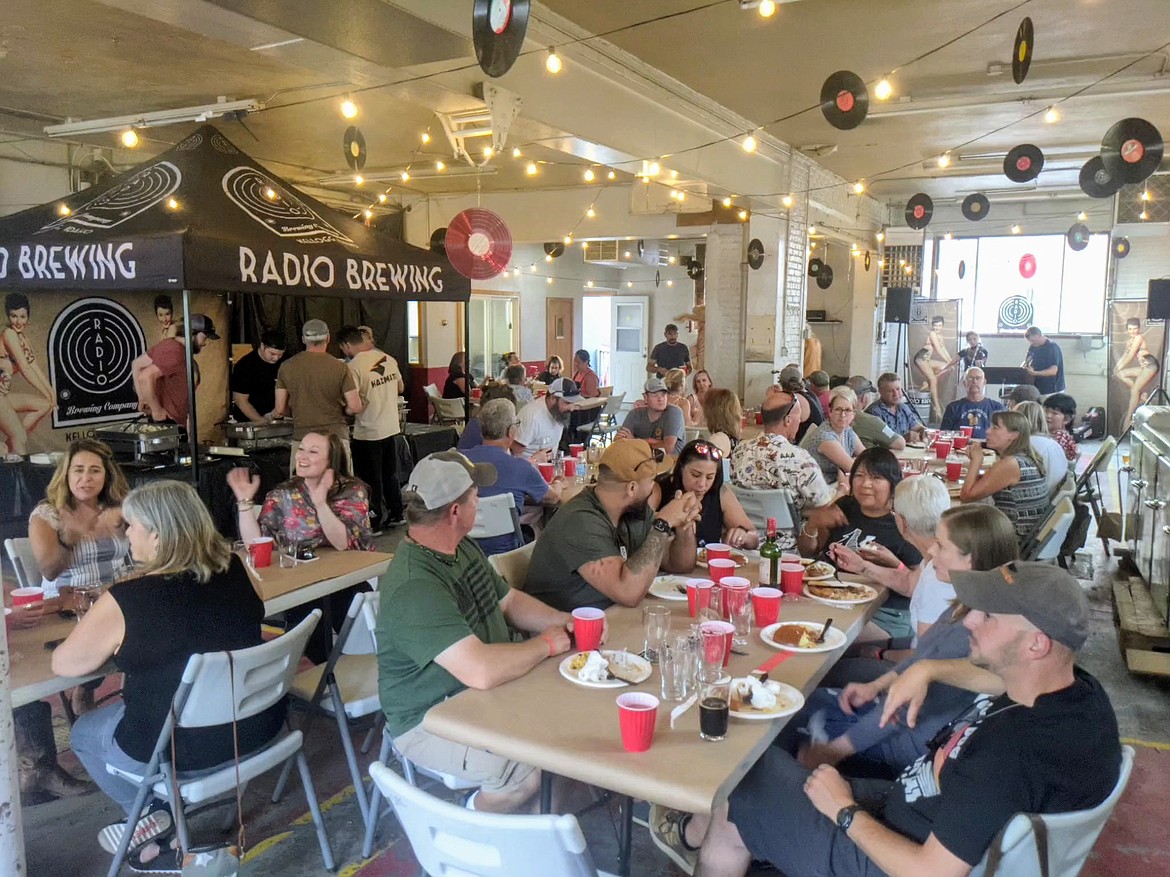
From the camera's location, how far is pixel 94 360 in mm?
8492

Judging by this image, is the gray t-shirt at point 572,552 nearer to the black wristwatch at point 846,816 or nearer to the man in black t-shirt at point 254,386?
the black wristwatch at point 846,816

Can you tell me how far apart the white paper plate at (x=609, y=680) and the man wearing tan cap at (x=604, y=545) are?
0.42m

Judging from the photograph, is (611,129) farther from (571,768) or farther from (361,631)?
(571,768)

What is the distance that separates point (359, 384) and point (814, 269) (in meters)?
10.1

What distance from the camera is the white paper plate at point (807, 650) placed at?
2.55 meters

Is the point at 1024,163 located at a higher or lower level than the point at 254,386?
higher

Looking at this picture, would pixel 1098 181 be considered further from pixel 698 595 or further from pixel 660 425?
pixel 698 595

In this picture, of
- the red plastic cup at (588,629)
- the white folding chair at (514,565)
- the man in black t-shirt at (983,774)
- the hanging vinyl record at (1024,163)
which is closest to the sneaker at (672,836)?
the man in black t-shirt at (983,774)

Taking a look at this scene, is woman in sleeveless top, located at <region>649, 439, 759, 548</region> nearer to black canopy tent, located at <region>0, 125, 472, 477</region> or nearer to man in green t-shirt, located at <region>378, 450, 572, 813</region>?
man in green t-shirt, located at <region>378, 450, 572, 813</region>

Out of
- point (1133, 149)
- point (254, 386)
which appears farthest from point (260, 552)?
point (1133, 149)

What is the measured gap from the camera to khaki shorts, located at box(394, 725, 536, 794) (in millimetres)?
2408

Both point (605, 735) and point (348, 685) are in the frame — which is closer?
point (605, 735)

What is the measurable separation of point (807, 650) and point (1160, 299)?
27.0 feet

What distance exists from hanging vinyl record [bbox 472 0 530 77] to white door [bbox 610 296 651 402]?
15.8m
